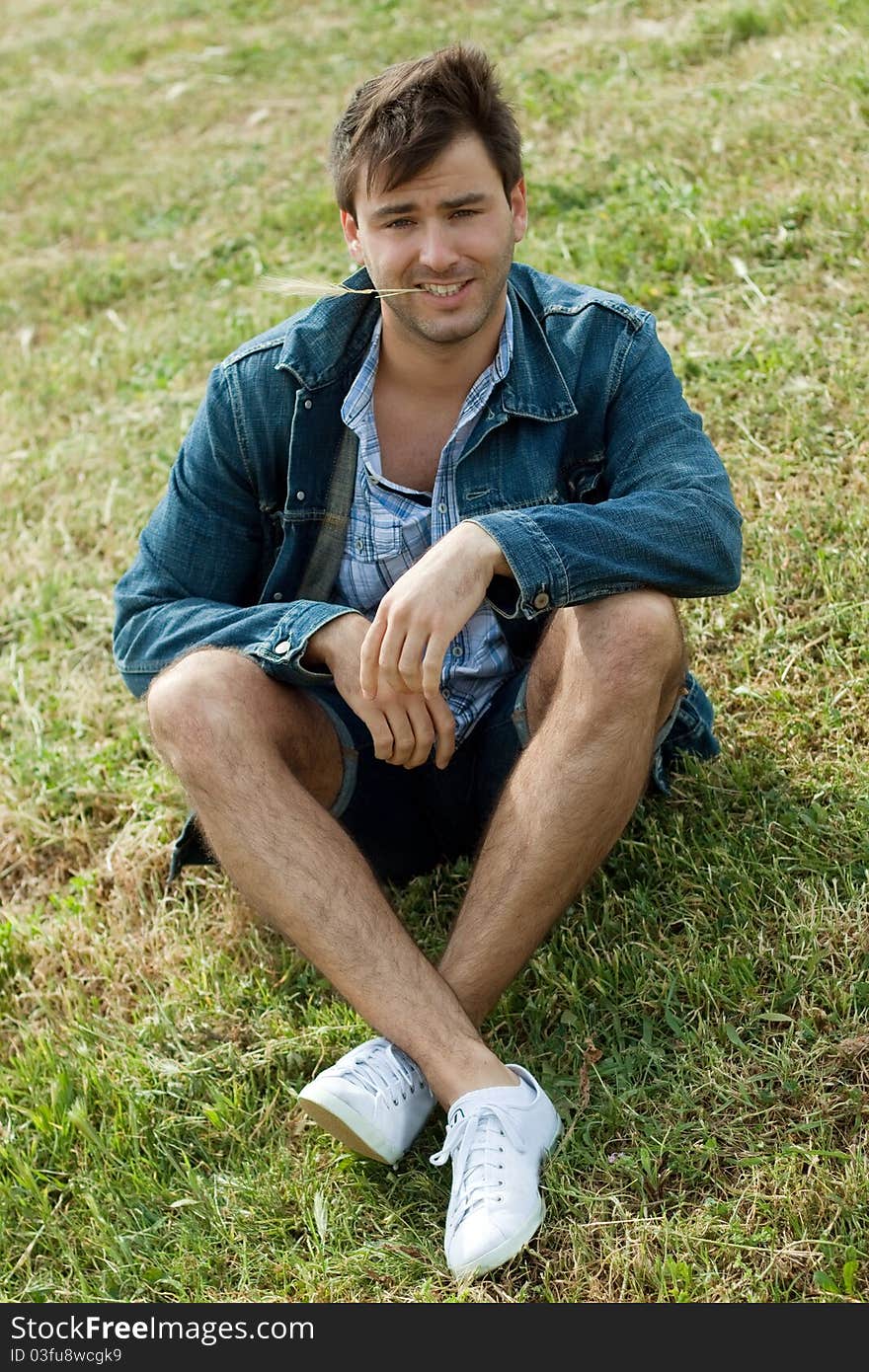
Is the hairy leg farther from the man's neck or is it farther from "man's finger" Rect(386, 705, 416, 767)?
the man's neck

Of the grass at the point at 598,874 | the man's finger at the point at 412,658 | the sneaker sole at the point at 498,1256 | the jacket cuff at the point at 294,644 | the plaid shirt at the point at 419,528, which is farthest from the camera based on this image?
the plaid shirt at the point at 419,528

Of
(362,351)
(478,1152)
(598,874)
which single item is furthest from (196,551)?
(478,1152)

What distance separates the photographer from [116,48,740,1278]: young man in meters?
2.85

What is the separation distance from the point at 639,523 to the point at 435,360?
2.38 feet

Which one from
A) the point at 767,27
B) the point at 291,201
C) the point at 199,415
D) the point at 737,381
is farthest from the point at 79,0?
the point at 199,415

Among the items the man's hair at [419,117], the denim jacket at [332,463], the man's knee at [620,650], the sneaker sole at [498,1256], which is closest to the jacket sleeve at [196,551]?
the denim jacket at [332,463]

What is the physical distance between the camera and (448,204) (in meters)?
3.25

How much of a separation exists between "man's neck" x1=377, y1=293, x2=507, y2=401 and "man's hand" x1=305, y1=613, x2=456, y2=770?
2.18 feet

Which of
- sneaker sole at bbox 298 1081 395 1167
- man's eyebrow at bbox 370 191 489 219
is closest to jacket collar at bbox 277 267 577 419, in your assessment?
man's eyebrow at bbox 370 191 489 219

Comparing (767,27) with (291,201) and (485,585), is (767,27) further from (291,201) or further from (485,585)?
(485,585)

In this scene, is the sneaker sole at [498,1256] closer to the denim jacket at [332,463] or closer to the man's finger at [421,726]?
the man's finger at [421,726]

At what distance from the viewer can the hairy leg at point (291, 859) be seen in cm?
283

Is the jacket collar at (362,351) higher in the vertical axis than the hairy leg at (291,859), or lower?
higher

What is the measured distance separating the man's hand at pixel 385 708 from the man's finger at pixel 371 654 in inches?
0.9
